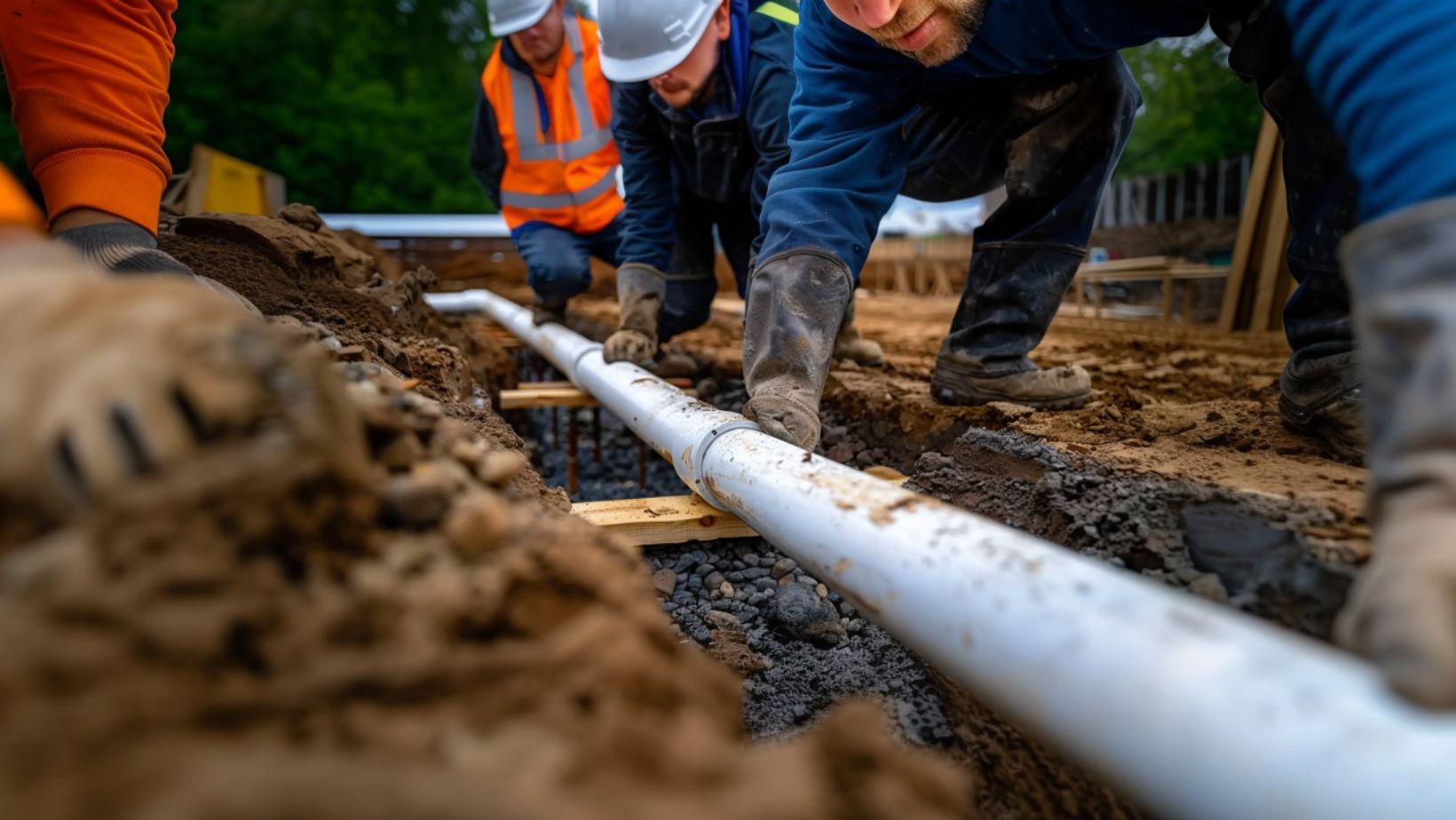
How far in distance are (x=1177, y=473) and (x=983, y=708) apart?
620mm

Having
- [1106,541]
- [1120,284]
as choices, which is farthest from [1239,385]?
[1120,284]

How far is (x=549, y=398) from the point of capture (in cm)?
384

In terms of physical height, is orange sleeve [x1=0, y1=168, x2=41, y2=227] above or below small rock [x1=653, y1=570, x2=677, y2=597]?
above

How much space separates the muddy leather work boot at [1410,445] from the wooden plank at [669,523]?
145 centimetres

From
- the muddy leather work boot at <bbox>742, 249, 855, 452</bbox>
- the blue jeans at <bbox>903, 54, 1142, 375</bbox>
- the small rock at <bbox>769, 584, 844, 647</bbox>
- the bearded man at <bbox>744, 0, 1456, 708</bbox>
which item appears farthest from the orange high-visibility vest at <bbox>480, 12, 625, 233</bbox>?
the small rock at <bbox>769, 584, 844, 647</bbox>

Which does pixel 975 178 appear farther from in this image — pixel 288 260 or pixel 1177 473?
pixel 288 260

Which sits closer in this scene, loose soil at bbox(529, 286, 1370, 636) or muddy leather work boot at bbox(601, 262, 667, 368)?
loose soil at bbox(529, 286, 1370, 636)

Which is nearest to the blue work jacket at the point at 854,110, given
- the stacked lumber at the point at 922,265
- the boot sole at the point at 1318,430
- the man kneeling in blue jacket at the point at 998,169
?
the man kneeling in blue jacket at the point at 998,169

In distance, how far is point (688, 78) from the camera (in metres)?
3.29

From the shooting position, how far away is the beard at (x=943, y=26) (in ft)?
6.00

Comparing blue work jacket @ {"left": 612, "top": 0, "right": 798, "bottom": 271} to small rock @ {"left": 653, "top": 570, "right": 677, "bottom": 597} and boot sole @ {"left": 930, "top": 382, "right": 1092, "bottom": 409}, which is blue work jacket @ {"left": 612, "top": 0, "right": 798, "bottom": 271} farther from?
small rock @ {"left": 653, "top": 570, "right": 677, "bottom": 597}

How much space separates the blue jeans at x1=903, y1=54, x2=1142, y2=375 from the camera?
234 centimetres

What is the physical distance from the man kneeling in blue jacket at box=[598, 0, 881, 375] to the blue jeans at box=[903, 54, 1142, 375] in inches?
27.0

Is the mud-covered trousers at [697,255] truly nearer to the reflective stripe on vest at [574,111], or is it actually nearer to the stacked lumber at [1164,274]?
the reflective stripe on vest at [574,111]
